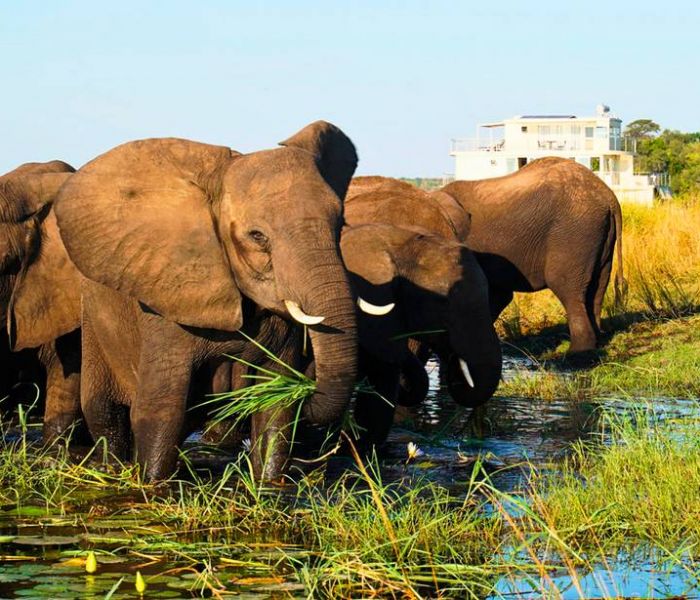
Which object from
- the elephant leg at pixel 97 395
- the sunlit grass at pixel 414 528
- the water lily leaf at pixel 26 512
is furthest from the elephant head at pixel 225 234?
the water lily leaf at pixel 26 512

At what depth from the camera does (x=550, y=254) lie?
1532 cm

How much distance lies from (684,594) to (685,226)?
1421 cm

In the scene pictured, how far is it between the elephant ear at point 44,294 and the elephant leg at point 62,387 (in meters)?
0.33

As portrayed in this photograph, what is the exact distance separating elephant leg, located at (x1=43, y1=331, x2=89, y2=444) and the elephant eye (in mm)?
2354

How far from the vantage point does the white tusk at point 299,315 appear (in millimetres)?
6496

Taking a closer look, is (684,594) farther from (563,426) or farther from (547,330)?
(547,330)

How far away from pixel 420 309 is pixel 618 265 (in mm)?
6591

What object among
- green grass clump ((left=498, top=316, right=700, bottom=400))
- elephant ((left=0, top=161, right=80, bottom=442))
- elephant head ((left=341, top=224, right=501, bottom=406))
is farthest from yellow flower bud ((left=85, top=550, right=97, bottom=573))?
green grass clump ((left=498, top=316, right=700, bottom=400))

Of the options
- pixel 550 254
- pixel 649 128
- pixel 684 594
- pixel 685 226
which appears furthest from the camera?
pixel 649 128

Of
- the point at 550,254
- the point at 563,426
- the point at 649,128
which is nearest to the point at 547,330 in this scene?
the point at 550,254

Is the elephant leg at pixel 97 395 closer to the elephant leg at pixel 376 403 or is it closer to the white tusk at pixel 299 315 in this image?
the elephant leg at pixel 376 403

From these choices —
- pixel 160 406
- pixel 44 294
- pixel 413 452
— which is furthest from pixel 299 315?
pixel 44 294

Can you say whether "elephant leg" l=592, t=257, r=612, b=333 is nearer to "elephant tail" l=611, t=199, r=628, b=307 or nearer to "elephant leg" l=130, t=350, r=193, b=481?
"elephant tail" l=611, t=199, r=628, b=307

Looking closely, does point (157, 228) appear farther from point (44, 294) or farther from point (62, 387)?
point (62, 387)
